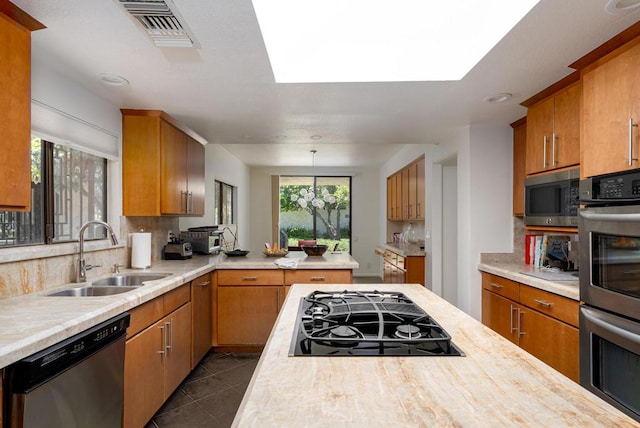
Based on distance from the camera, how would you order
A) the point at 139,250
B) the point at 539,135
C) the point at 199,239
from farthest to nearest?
1. the point at 199,239
2. the point at 139,250
3. the point at 539,135

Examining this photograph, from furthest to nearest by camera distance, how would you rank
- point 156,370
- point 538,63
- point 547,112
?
point 547,112 → point 156,370 → point 538,63

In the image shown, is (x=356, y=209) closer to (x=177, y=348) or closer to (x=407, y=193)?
(x=407, y=193)

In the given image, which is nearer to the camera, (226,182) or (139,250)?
(139,250)

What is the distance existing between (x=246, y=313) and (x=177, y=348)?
35.6 inches

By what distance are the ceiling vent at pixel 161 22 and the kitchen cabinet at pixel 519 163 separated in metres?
2.93

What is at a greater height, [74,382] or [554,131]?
[554,131]

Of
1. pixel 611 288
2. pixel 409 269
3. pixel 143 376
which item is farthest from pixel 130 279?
pixel 409 269

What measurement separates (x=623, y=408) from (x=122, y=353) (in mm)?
2459

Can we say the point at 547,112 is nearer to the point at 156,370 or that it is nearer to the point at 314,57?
the point at 314,57

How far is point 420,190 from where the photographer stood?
525cm

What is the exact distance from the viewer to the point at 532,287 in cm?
267

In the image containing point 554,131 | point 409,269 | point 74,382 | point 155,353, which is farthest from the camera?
point 409,269

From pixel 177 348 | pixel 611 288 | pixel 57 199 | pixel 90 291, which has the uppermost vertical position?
pixel 57 199

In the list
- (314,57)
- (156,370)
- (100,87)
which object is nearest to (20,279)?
(156,370)
